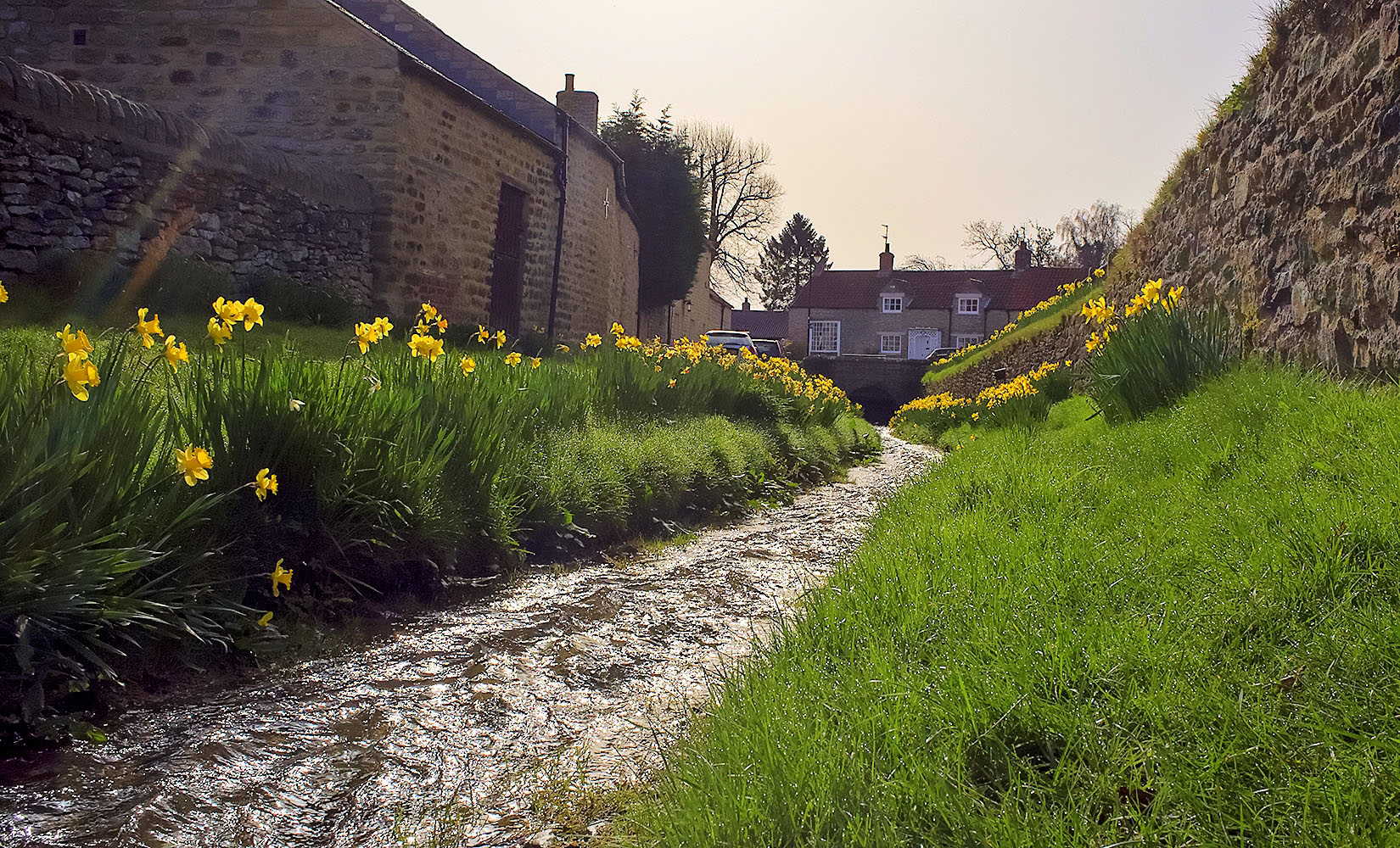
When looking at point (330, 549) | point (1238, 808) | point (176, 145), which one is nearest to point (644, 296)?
point (176, 145)

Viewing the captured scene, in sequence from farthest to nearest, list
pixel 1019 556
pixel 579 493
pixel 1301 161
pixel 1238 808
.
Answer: pixel 1301 161
pixel 579 493
pixel 1019 556
pixel 1238 808

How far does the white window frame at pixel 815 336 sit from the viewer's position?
56312mm

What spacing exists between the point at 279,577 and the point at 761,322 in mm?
78567

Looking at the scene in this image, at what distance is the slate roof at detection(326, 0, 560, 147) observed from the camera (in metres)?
21.8

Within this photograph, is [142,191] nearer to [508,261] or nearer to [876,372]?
[508,261]

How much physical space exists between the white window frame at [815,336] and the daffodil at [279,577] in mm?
52879

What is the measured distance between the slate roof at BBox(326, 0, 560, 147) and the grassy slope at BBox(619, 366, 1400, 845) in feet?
65.1

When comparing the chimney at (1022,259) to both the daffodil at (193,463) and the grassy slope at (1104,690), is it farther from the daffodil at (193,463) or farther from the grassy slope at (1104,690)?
the daffodil at (193,463)

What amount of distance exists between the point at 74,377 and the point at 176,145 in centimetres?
917

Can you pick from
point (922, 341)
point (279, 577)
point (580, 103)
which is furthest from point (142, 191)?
point (922, 341)

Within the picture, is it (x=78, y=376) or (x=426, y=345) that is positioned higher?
(x=426, y=345)

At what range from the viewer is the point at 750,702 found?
8.38ft

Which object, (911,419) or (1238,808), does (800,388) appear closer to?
(911,419)

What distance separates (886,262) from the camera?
58.1 m
